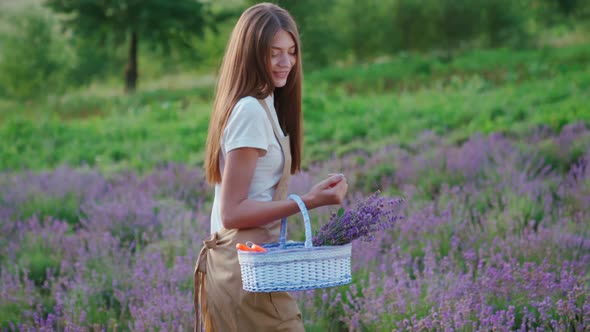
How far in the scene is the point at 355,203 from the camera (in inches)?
128

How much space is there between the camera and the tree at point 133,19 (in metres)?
22.1

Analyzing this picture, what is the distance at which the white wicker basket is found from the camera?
78.3 inches

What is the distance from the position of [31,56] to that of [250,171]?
29671 millimetres

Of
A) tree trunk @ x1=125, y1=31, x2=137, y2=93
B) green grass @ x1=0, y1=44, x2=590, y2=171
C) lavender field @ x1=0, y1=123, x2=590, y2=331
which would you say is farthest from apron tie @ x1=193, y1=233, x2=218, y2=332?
tree trunk @ x1=125, y1=31, x2=137, y2=93

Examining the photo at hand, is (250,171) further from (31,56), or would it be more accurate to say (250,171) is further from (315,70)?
(31,56)

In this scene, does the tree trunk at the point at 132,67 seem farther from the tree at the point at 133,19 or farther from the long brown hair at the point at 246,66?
the long brown hair at the point at 246,66

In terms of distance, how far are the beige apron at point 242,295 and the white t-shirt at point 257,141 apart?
3 cm

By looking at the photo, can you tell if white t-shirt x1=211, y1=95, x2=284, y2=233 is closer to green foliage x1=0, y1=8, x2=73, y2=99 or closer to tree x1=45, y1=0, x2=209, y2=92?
tree x1=45, y1=0, x2=209, y2=92

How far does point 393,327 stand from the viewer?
354 cm

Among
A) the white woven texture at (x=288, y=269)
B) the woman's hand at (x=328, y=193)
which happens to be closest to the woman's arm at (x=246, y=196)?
the woman's hand at (x=328, y=193)

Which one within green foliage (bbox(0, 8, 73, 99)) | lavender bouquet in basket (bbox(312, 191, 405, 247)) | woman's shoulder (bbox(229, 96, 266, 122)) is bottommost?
green foliage (bbox(0, 8, 73, 99))

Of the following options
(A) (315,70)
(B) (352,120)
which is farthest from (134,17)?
(B) (352,120)

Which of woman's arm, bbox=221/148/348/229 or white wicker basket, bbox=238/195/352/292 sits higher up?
woman's arm, bbox=221/148/348/229

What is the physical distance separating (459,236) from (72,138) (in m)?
8.83
